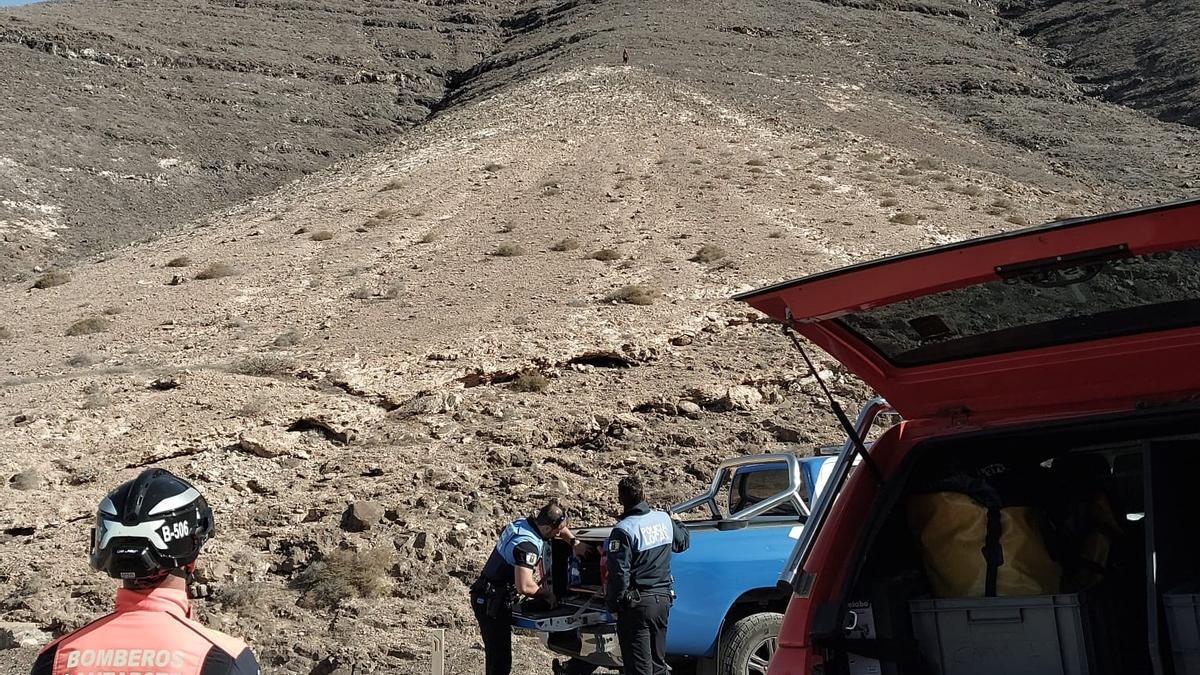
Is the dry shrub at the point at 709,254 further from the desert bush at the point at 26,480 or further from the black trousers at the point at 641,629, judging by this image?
the black trousers at the point at 641,629

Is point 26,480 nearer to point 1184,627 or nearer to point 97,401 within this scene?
point 97,401

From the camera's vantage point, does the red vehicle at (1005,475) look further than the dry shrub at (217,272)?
No

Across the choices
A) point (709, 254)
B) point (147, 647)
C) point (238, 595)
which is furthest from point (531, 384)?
point (147, 647)

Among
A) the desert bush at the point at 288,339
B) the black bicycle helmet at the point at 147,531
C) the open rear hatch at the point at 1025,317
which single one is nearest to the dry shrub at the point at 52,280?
the desert bush at the point at 288,339

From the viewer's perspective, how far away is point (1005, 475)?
369 centimetres

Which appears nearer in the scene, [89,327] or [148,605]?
[148,605]

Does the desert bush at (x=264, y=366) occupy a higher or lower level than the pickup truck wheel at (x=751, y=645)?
higher

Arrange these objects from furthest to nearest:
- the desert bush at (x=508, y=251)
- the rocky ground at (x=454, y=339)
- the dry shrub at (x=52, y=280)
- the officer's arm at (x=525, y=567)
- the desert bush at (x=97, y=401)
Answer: the dry shrub at (x=52, y=280)
the desert bush at (x=508, y=251)
the desert bush at (x=97, y=401)
the rocky ground at (x=454, y=339)
the officer's arm at (x=525, y=567)

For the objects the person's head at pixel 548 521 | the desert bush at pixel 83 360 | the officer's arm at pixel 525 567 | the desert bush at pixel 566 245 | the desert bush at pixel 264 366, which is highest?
the desert bush at pixel 566 245

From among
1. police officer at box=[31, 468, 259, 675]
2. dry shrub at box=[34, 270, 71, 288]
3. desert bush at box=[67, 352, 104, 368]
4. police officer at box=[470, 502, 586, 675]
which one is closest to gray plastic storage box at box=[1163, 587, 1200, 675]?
police officer at box=[31, 468, 259, 675]

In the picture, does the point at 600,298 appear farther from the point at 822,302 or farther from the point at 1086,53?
the point at 1086,53

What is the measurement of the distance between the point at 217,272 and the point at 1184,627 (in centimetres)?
2281

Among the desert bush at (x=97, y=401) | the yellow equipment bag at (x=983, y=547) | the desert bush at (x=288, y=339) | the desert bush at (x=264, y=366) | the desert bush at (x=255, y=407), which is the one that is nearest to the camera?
the yellow equipment bag at (x=983, y=547)

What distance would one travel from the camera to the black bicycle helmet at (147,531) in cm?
267
